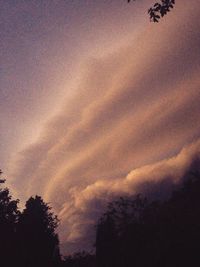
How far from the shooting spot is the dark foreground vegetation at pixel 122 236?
112 feet

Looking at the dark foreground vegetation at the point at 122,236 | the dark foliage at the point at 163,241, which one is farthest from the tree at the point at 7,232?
the dark foliage at the point at 163,241

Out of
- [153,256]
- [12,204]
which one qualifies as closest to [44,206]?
[12,204]

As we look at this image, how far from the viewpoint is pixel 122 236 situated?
151ft

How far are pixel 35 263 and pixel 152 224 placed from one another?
654 inches

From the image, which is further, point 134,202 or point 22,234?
point 134,202

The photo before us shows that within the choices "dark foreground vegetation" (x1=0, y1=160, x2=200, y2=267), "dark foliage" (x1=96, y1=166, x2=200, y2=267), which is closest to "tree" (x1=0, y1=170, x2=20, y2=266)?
"dark foreground vegetation" (x1=0, y1=160, x2=200, y2=267)

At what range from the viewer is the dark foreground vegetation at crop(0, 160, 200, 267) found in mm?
34219

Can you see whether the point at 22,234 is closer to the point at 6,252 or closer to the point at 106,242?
the point at 6,252

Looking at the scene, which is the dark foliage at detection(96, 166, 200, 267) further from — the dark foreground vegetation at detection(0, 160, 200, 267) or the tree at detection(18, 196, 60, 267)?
the tree at detection(18, 196, 60, 267)

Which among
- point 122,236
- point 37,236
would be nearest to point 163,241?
point 122,236

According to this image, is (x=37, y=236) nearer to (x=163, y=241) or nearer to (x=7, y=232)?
(x=7, y=232)

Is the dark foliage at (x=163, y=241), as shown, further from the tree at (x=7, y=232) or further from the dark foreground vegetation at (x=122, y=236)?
the tree at (x=7, y=232)

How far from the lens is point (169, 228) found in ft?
120

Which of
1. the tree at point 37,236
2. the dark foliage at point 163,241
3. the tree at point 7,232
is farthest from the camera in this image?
the tree at point 37,236
